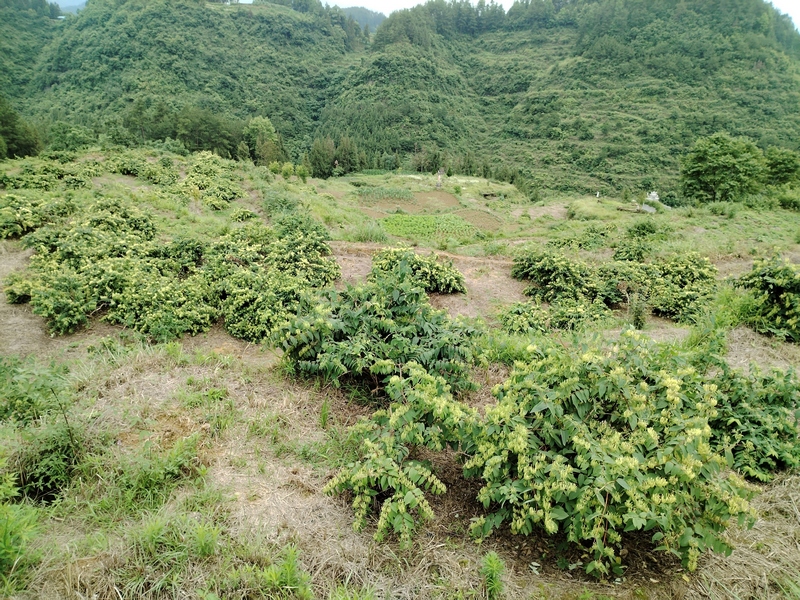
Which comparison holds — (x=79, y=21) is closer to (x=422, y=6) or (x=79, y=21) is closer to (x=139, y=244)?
(x=422, y=6)

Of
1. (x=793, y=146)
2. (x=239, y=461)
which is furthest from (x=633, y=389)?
(x=793, y=146)

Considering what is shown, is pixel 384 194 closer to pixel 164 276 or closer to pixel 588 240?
pixel 588 240

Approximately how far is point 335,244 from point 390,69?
81811 millimetres

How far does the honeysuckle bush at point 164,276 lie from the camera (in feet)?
20.7

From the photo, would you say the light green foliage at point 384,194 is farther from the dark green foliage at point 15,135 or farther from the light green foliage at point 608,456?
the light green foliage at point 608,456

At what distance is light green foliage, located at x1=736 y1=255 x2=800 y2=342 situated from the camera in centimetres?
571

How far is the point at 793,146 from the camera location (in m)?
48.1

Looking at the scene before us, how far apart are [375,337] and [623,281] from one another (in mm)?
7491

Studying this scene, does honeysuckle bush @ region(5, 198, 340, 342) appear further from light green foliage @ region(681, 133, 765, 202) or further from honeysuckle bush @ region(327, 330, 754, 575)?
light green foliage @ region(681, 133, 765, 202)

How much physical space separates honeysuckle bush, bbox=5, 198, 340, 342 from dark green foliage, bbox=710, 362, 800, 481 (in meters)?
4.57

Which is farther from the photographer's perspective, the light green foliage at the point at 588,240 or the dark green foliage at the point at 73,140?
the dark green foliage at the point at 73,140

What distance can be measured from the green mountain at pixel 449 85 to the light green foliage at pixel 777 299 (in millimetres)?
39809

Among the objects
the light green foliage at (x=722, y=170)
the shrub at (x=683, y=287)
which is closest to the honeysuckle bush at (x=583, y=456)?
the shrub at (x=683, y=287)

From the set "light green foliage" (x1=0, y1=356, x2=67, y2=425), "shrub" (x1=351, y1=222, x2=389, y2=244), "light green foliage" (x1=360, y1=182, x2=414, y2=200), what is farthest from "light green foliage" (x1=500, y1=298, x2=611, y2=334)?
"light green foliage" (x1=360, y1=182, x2=414, y2=200)
